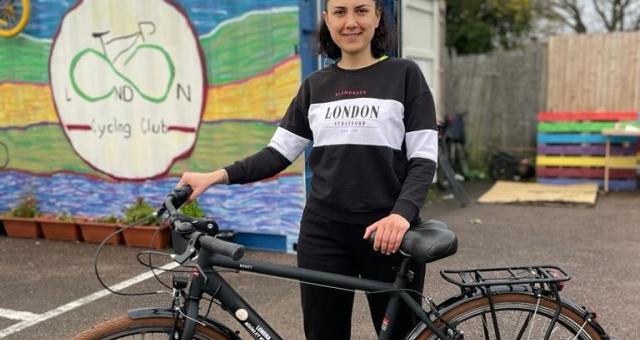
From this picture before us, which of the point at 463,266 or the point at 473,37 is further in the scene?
the point at 473,37

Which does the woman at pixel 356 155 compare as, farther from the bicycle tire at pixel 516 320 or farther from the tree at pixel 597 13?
the tree at pixel 597 13

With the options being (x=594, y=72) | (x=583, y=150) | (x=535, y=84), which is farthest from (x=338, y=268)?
(x=535, y=84)

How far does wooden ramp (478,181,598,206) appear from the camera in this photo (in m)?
7.73

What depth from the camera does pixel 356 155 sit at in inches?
87.5

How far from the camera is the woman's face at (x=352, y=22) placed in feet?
7.18

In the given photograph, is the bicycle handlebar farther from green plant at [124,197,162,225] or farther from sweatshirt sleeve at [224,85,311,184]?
green plant at [124,197,162,225]

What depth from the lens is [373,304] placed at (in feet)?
7.97

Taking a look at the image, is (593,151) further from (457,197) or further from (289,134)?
(289,134)

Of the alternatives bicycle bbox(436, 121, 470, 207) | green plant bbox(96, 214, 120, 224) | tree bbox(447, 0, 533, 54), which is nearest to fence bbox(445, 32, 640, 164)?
bicycle bbox(436, 121, 470, 207)

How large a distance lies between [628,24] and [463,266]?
57.8 ft

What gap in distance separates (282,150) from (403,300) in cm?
73

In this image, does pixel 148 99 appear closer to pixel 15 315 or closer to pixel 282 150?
pixel 15 315

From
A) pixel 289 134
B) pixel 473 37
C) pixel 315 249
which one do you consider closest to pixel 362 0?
pixel 289 134

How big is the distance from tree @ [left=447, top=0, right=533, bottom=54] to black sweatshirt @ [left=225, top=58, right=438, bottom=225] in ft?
54.0
